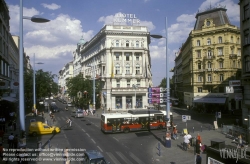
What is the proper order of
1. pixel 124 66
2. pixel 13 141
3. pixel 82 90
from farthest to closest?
pixel 124 66 → pixel 82 90 → pixel 13 141

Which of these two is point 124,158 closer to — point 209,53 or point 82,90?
point 209,53

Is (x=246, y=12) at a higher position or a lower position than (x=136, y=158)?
higher

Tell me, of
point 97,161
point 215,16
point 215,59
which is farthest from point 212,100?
point 97,161

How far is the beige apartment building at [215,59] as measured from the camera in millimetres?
53969

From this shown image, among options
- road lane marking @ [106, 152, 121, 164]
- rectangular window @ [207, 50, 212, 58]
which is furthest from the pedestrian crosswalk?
rectangular window @ [207, 50, 212, 58]

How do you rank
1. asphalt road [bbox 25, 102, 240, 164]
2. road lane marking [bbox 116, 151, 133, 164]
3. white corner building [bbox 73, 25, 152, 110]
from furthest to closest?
white corner building [bbox 73, 25, 152, 110] → asphalt road [bbox 25, 102, 240, 164] → road lane marking [bbox 116, 151, 133, 164]

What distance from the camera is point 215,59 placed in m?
55.6

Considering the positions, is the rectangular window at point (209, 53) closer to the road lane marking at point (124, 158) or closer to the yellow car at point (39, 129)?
Result: the yellow car at point (39, 129)

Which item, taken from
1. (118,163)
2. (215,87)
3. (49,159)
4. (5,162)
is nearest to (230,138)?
(118,163)

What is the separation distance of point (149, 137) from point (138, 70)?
138ft

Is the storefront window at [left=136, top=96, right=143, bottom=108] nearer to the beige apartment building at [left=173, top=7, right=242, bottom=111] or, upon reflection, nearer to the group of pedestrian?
the beige apartment building at [left=173, top=7, right=242, bottom=111]

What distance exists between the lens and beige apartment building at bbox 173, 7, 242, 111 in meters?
54.0

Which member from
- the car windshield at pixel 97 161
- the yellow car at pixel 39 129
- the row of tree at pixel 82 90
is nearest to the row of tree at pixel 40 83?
the row of tree at pixel 82 90

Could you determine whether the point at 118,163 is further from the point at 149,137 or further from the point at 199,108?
the point at 199,108
